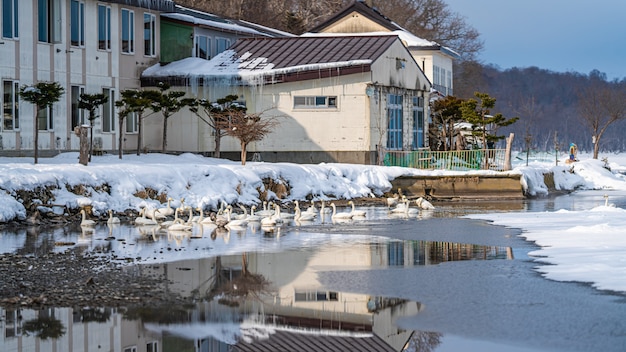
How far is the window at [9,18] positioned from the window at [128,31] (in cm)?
611

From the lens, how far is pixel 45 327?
11.0 m

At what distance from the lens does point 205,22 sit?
134 ft

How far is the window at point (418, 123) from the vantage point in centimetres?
4384

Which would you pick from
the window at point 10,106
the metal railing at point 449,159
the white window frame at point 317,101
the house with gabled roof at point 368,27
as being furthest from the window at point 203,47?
the house with gabled roof at point 368,27

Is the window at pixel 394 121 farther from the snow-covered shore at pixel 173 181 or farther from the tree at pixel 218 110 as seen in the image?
the tree at pixel 218 110

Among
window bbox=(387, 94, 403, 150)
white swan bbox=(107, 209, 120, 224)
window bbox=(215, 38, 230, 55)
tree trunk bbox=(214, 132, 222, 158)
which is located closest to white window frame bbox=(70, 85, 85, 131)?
tree trunk bbox=(214, 132, 222, 158)

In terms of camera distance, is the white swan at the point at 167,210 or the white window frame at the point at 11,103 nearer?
the white swan at the point at 167,210

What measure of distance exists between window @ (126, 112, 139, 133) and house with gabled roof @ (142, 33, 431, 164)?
0.84 m

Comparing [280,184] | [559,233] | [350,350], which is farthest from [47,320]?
[280,184]

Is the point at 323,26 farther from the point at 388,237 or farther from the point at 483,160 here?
the point at 388,237

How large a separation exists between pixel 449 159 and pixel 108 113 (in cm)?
1317

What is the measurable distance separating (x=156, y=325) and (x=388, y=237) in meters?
10.4

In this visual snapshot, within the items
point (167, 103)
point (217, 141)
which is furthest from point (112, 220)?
point (217, 141)

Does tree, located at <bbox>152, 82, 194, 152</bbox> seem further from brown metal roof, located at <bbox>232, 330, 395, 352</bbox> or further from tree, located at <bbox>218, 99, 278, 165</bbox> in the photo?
brown metal roof, located at <bbox>232, 330, 395, 352</bbox>
